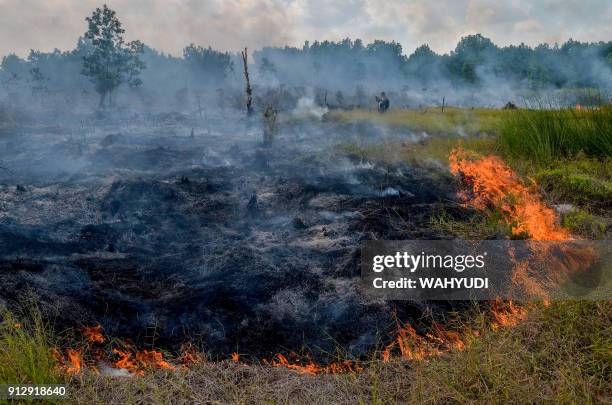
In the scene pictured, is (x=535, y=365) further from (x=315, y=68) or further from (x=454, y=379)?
(x=315, y=68)

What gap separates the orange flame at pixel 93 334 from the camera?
403 cm

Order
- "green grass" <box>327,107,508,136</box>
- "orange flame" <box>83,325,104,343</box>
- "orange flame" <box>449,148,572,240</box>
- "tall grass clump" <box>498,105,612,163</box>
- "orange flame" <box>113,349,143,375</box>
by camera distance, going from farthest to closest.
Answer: "green grass" <box>327,107,508,136</box> → "tall grass clump" <box>498,105,612,163</box> → "orange flame" <box>449,148,572,240</box> → "orange flame" <box>83,325,104,343</box> → "orange flame" <box>113,349,143,375</box>

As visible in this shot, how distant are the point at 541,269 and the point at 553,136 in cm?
423

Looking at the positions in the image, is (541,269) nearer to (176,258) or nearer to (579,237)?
(579,237)

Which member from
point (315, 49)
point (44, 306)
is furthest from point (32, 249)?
point (315, 49)

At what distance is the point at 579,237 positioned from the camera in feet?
16.4

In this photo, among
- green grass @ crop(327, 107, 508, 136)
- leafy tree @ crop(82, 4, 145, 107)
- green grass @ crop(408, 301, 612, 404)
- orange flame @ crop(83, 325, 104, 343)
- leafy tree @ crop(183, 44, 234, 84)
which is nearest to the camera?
green grass @ crop(408, 301, 612, 404)

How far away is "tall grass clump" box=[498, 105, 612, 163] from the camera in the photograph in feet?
23.8

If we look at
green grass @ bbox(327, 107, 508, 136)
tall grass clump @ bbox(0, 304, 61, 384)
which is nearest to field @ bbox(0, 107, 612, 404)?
tall grass clump @ bbox(0, 304, 61, 384)

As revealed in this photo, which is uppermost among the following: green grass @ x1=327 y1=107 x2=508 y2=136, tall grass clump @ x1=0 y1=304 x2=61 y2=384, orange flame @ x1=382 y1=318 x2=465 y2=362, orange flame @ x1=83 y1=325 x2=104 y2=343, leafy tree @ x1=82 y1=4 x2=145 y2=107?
leafy tree @ x1=82 y1=4 x2=145 y2=107

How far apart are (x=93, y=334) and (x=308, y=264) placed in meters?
2.54

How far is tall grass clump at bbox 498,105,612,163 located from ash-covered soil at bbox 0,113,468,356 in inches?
59.9

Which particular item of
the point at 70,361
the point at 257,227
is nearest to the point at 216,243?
the point at 257,227

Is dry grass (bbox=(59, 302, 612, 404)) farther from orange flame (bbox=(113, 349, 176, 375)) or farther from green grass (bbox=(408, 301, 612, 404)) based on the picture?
orange flame (bbox=(113, 349, 176, 375))
